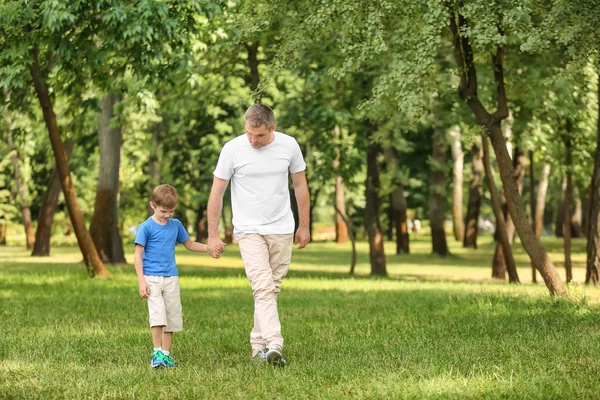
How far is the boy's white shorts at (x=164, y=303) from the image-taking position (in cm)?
934

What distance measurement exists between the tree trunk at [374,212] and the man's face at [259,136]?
1946cm

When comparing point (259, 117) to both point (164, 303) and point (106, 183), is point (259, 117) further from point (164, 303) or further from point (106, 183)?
point (106, 183)

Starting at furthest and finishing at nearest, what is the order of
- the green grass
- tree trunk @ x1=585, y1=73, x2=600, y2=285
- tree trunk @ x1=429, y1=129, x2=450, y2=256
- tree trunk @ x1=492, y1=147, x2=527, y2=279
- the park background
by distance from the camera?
tree trunk @ x1=429, y1=129, x2=450, y2=256 → tree trunk @ x1=492, y1=147, x2=527, y2=279 → tree trunk @ x1=585, y1=73, x2=600, y2=285 → the park background → the green grass

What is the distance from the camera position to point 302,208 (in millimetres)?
9758

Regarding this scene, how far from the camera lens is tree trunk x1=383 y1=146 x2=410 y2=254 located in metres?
37.0

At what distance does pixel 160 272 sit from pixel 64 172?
42.0 feet

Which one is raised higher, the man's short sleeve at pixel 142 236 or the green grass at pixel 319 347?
the man's short sleeve at pixel 142 236

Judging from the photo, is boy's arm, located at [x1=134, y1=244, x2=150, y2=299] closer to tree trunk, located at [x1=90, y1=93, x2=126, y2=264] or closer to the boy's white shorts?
the boy's white shorts

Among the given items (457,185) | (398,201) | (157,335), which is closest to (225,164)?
(157,335)

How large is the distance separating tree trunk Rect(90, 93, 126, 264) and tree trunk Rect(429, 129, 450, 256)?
51.6ft

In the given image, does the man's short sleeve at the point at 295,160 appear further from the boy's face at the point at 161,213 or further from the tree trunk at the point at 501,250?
the tree trunk at the point at 501,250

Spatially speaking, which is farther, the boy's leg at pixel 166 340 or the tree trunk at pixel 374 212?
the tree trunk at pixel 374 212

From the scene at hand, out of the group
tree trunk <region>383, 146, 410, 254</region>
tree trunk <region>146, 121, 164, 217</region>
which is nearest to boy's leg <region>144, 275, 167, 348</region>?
tree trunk <region>383, 146, 410, 254</region>

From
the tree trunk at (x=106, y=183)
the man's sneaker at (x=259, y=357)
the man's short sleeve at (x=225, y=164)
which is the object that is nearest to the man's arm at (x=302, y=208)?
the man's short sleeve at (x=225, y=164)
